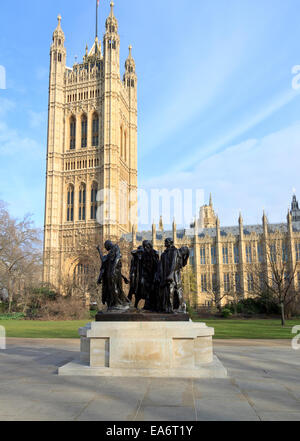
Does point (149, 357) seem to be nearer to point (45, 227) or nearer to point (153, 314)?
point (153, 314)

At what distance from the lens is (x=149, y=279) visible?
29.9 feet

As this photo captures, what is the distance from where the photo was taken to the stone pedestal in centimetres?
709

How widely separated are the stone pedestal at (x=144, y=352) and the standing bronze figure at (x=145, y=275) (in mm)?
1416

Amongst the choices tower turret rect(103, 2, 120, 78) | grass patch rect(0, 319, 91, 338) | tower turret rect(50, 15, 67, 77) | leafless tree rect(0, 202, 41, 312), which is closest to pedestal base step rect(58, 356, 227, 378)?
grass patch rect(0, 319, 91, 338)

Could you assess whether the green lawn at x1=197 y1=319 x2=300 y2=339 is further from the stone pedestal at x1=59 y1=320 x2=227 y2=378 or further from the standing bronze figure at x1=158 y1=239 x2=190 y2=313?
the stone pedestal at x1=59 y1=320 x2=227 y2=378

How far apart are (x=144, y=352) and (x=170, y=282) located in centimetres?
179

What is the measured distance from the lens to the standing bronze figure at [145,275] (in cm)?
895

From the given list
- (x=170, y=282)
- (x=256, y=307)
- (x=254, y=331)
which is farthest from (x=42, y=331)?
(x=256, y=307)

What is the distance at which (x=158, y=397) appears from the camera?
5.42 meters

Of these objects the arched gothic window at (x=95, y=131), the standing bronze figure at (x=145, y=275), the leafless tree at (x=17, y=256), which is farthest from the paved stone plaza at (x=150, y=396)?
the arched gothic window at (x=95, y=131)

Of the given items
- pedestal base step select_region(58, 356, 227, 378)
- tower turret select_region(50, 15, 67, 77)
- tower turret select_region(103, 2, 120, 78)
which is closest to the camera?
pedestal base step select_region(58, 356, 227, 378)

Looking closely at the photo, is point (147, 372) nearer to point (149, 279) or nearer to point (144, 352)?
point (144, 352)

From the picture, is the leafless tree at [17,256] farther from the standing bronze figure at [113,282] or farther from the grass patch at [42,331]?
the standing bronze figure at [113,282]

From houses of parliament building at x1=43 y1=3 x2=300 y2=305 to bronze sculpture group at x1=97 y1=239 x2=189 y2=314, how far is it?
155 feet
